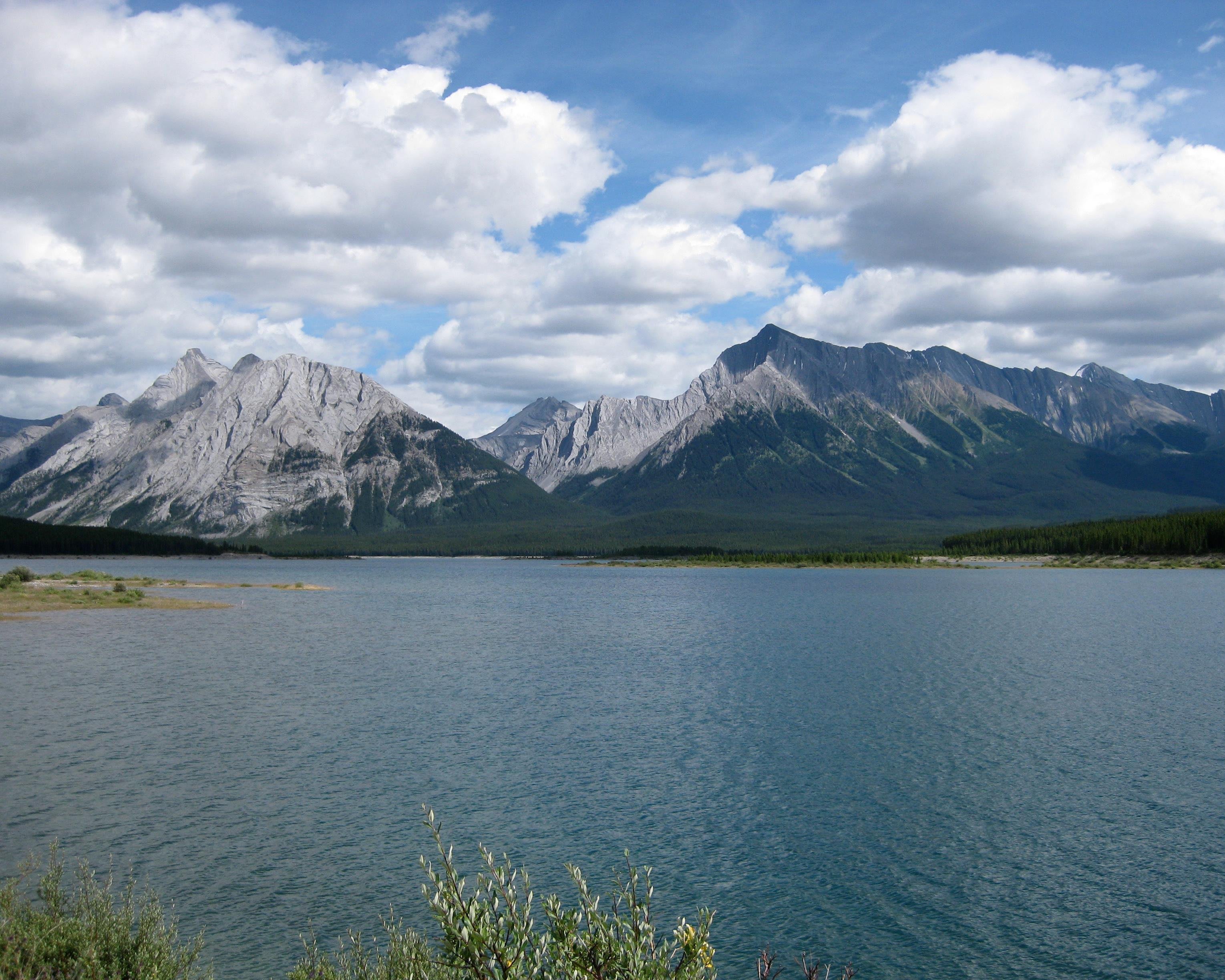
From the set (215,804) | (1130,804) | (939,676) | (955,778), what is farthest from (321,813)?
(939,676)

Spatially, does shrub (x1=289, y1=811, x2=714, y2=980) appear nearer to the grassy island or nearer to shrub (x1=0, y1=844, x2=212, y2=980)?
shrub (x1=0, y1=844, x2=212, y2=980)

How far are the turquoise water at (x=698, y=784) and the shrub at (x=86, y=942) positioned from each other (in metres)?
3.08

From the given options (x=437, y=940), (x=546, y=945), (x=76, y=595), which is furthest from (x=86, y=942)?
(x=76, y=595)

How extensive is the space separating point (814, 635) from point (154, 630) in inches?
2737

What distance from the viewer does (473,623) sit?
351 ft

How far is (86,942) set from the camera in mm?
18516

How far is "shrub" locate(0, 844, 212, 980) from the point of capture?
17578 mm

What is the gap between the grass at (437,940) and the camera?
13.8 meters

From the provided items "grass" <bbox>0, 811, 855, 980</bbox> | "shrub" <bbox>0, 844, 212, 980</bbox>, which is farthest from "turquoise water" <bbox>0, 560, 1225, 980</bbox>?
"shrub" <bbox>0, 844, 212, 980</bbox>

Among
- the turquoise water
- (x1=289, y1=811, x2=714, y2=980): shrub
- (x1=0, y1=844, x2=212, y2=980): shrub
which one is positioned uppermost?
(x1=289, y1=811, x2=714, y2=980): shrub

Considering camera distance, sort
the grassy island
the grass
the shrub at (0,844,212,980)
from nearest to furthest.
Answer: the grass < the shrub at (0,844,212,980) < the grassy island

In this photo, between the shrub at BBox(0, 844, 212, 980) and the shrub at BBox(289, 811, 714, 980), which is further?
the shrub at BBox(0, 844, 212, 980)

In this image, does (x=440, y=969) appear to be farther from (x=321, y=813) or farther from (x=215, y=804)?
(x=215, y=804)

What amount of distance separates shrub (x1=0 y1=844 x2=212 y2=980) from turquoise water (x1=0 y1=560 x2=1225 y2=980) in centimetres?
308
